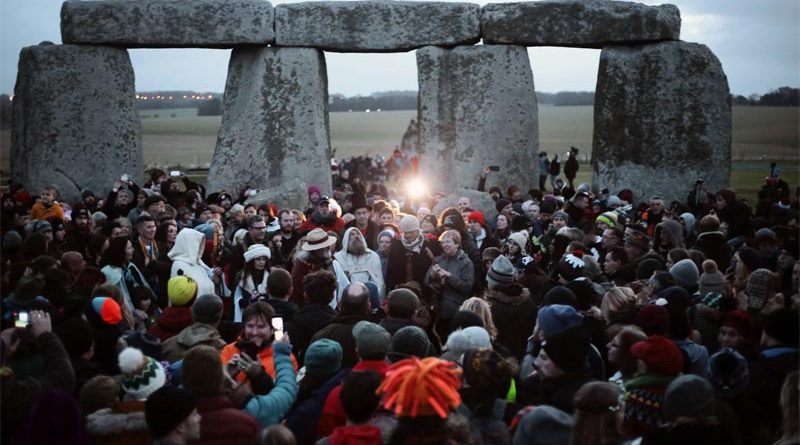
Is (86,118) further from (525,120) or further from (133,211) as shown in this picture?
(525,120)

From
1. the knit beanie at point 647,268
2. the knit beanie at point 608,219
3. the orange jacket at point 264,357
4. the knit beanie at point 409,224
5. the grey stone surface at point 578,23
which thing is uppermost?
the grey stone surface at point 578,23

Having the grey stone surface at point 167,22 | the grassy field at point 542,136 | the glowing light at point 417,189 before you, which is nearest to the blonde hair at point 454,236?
the glowing light at point 417,189

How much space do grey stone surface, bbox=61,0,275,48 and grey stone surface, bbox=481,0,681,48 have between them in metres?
3.60

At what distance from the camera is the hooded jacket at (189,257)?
856cm

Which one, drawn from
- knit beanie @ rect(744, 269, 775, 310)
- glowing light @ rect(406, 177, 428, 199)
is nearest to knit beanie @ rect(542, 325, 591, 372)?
knit beanie @ rect(744, 269, 775, 310)

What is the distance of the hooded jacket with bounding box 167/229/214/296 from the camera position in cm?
856

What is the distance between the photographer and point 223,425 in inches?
185

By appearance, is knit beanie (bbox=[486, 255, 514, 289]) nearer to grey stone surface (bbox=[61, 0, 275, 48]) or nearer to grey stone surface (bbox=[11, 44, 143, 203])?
grey stone surface (bbox=[61, 0, 275, 48])

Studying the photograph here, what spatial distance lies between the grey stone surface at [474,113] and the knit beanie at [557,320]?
10087 millimetres

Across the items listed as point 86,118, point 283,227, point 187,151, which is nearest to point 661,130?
point 283,227

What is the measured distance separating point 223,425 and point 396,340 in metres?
1.37

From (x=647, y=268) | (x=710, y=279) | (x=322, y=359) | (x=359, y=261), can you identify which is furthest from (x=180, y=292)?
(x=710, y=279)

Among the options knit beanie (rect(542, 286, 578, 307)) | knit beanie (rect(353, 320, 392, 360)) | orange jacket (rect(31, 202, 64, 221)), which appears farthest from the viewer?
orange jacket (rect(31, 202, 64, 221))

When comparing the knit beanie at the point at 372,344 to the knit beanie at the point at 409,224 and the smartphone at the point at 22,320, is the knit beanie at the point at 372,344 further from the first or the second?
the knit beanie at the point at 409,224
